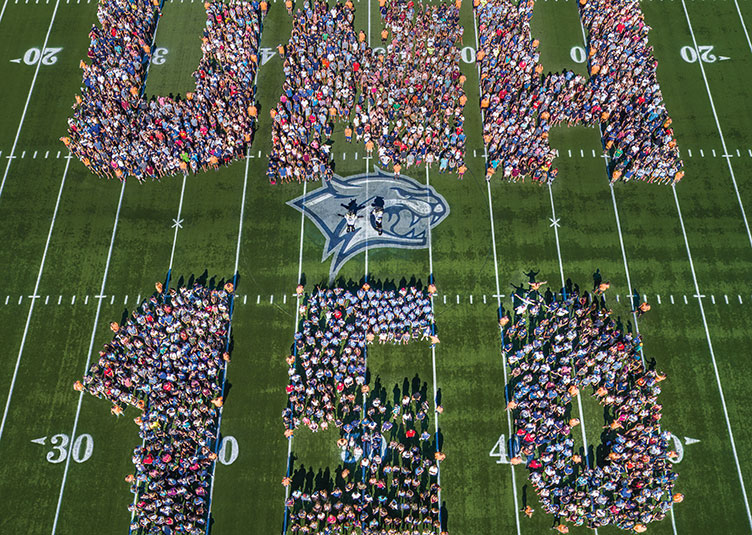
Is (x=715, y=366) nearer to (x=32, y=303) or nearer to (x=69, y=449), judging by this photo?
(x=69, y=449)

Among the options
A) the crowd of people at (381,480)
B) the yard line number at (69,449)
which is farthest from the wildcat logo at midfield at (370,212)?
the yard line number at (69,449)

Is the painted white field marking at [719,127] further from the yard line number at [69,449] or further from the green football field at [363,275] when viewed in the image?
the yard line number at [69,449]

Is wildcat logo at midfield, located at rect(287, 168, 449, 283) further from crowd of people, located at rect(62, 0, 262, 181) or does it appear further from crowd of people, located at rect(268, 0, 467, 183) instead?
crowd of people, located at rect(62, 0, 262, 181)

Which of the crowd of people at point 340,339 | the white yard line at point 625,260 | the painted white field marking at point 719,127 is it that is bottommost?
the crowd of people at point 340,339

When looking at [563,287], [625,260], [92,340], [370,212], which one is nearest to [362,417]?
[370,212]

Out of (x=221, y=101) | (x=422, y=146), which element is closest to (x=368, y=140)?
(x=422, y=146)

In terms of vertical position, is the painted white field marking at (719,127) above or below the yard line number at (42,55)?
below

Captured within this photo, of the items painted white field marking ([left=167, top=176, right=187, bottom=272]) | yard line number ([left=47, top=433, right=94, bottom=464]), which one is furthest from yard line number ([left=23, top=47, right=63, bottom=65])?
yard line number ([left=47, top=433, right=94, bottom=464])
